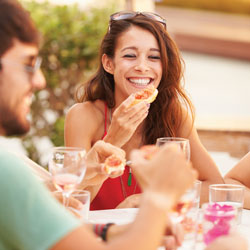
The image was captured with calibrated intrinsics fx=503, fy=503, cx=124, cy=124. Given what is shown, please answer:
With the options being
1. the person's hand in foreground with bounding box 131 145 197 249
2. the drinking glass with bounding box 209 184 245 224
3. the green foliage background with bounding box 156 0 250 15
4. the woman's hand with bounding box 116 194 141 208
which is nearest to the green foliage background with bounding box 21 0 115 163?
the woman's hand with bounding box 116 194 141 208

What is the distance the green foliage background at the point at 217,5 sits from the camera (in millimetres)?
14578

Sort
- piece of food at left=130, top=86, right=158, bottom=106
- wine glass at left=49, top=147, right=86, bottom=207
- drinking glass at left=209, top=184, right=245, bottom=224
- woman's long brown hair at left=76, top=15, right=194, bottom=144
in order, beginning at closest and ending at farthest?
wine glass at left=49, top=147, right=86, bottom=207 → drinking glass at left=209, top=184, right=245, bottom=224 → piece of food at left=130, top=86, right=158, bottom=106 → woman's long brown hair at left=76, top=15, right=194, bottom=144

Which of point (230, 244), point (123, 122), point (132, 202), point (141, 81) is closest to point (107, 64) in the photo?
point (141, 81)

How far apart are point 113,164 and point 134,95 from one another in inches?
32.6

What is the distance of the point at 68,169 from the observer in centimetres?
183

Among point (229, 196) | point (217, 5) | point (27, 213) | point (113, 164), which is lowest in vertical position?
point (229, 196)

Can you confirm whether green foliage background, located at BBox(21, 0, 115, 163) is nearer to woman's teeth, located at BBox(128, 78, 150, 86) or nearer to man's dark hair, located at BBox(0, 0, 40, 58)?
woman's teeth, located at BBox(128, 78, 150, 86)

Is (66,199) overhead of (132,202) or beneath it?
overhead

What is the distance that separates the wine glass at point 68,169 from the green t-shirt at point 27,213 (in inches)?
21.7

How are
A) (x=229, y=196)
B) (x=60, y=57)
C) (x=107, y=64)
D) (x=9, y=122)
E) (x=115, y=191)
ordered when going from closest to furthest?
(x=9, y=122) < (x=229, y=196) < (x=115, y=191) < (x=107, y=64) < (x=60, y=57)

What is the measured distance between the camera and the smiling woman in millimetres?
3008

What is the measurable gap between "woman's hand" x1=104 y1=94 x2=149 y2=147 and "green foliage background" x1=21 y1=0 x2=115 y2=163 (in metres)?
2.91

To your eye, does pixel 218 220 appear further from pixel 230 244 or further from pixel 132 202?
pixel 132 202

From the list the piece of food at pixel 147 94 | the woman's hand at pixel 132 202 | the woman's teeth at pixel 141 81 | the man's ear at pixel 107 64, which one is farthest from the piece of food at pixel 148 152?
the man's ear at pixel 107 64
